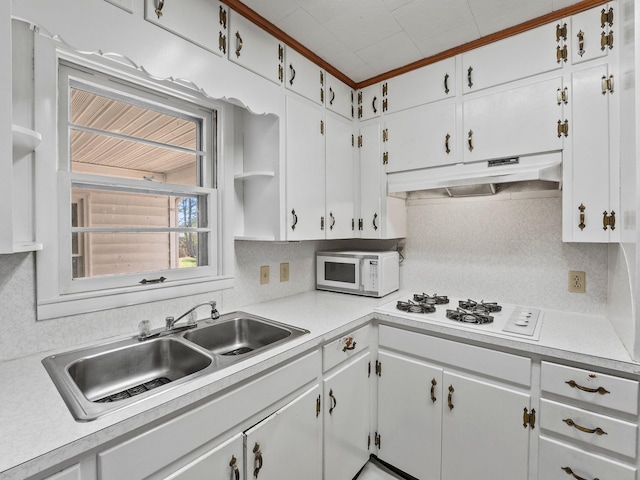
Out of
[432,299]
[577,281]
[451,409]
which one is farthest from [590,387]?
[432,299]

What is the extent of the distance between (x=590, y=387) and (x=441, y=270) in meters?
1.13

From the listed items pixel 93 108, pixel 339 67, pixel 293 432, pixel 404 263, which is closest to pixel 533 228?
pixel 404 263

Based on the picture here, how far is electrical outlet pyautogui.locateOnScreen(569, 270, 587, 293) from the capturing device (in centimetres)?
180

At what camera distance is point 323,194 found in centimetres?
211

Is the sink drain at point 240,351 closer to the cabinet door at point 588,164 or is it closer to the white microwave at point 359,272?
the white microwave at point 359,272

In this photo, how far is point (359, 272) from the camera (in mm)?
2205

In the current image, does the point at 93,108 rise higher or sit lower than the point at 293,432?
higher

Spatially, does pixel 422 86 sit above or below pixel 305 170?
above

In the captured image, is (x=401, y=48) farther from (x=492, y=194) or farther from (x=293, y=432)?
(x=293, y=432)

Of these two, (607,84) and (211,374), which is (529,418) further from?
(607,84)

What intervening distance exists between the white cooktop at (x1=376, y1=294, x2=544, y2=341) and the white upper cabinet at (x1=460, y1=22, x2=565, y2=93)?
1.31m

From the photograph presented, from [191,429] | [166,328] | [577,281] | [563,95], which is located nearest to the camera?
[191,429]

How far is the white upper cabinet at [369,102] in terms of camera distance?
7.50ft

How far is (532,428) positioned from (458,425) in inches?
12.8
